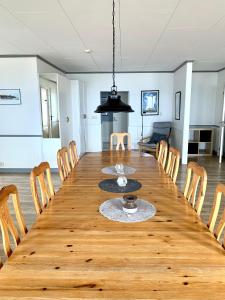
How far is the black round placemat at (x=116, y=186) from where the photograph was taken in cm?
193

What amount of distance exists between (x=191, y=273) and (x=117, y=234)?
1.42 ft

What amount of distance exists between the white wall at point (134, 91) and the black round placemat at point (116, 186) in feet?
16.6

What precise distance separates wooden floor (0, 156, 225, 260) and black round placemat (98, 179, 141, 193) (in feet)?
4.24

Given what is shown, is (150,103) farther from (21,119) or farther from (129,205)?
(129,205)

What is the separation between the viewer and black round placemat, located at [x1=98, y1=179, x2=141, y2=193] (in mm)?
1926

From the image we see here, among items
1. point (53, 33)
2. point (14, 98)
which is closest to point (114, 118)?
point (14, 98)

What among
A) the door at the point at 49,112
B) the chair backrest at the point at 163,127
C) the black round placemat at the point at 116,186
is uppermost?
the door at the point at 49,112

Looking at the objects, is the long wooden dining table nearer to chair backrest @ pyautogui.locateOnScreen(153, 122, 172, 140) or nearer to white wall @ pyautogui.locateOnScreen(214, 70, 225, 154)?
chair backrest @ pyautogui.locateOnScreen(153, 122, 172, 140)

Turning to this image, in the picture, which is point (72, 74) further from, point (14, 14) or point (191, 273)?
point (191, 273)

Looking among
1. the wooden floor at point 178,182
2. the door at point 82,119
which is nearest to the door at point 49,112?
the wooden floor at point 178,182

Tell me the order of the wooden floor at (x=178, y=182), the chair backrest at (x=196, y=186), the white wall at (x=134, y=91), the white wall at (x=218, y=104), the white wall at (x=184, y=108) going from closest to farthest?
1. the chair backrest at (x=196, y=186)
2. the wooden floor at (x=178, y=182)
3. the white wall at (x=184, y=108)
4. the white wall at (x=218, y=104)
5. the white wall at (x=134, y=91)

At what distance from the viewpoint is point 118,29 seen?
3137mm

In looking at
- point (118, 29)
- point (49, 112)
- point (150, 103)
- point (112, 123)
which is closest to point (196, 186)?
point (118, 29)

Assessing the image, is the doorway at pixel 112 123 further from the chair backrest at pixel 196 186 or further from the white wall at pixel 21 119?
the chair backrest at pixel 196 186
